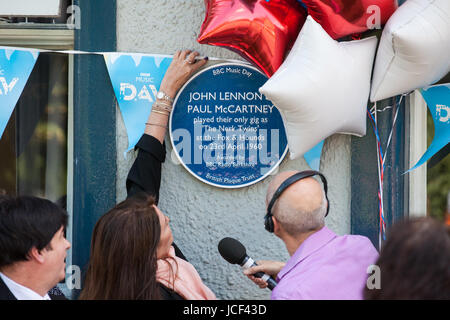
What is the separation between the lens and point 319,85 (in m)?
2.59

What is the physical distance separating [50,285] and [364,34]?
1984 millimetres

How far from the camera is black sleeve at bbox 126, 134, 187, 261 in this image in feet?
9.87

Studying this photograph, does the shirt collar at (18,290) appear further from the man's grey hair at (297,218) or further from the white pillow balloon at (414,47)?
the white pillow balloon at (414,47)

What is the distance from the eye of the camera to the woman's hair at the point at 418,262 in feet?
4.85

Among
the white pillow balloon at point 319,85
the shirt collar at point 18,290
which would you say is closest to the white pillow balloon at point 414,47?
the white pillow balloon at point 319,85

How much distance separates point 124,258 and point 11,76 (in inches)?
59.7

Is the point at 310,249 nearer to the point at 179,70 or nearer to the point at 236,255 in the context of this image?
the point at 236,255

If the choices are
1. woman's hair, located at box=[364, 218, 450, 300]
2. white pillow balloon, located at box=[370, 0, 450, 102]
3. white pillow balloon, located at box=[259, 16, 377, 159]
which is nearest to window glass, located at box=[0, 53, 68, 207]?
white pillow balloon, located at box=[259, 16, 377, 159]

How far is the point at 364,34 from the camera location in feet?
9.80

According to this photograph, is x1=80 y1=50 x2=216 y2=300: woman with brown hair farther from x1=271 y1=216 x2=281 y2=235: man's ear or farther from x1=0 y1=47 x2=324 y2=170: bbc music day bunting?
x1=0 y1=47 x2=324 y2=170: bbc music day bunting

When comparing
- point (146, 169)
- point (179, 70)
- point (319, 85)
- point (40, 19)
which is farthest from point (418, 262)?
point (40, 19)

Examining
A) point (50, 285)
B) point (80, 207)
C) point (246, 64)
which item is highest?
point (246, 64)
